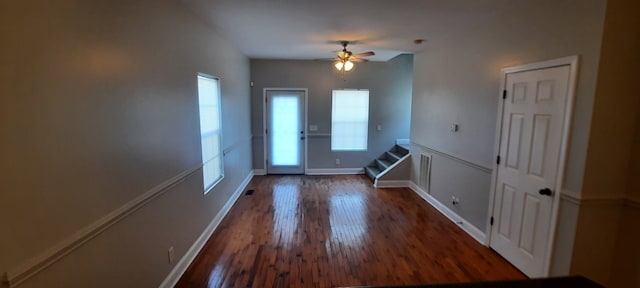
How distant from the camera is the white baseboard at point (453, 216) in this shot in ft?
11.5

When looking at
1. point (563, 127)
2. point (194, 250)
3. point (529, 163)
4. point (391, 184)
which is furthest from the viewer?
point (391, 184)

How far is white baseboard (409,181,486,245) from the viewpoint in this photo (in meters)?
3.52

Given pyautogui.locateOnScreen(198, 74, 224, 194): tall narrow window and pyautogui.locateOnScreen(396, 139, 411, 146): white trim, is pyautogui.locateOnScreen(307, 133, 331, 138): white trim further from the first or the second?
pyautogui.locateOnScreen(198, 74, 224, 194): tall narrow window

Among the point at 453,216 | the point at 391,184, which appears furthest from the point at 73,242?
the point at 391,184

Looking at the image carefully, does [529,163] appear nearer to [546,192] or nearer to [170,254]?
[546,192]

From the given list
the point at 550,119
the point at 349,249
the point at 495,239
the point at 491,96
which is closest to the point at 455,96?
the point at 491,96

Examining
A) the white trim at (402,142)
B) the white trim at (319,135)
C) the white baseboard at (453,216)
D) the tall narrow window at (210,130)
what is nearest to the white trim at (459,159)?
the white baseboard at (453,216)

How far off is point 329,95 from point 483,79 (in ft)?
11.6

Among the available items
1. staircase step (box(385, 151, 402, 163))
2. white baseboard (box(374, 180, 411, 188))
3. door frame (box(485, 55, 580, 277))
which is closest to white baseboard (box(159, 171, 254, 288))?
white baseboard (box(374, 180, 411, 188))

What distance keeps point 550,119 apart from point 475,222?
1.64 m

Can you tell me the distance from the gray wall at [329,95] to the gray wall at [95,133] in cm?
345

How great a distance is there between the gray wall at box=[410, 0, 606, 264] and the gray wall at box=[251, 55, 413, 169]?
3.90ft

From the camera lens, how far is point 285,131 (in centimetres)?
657

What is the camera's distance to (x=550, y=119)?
248 cm
